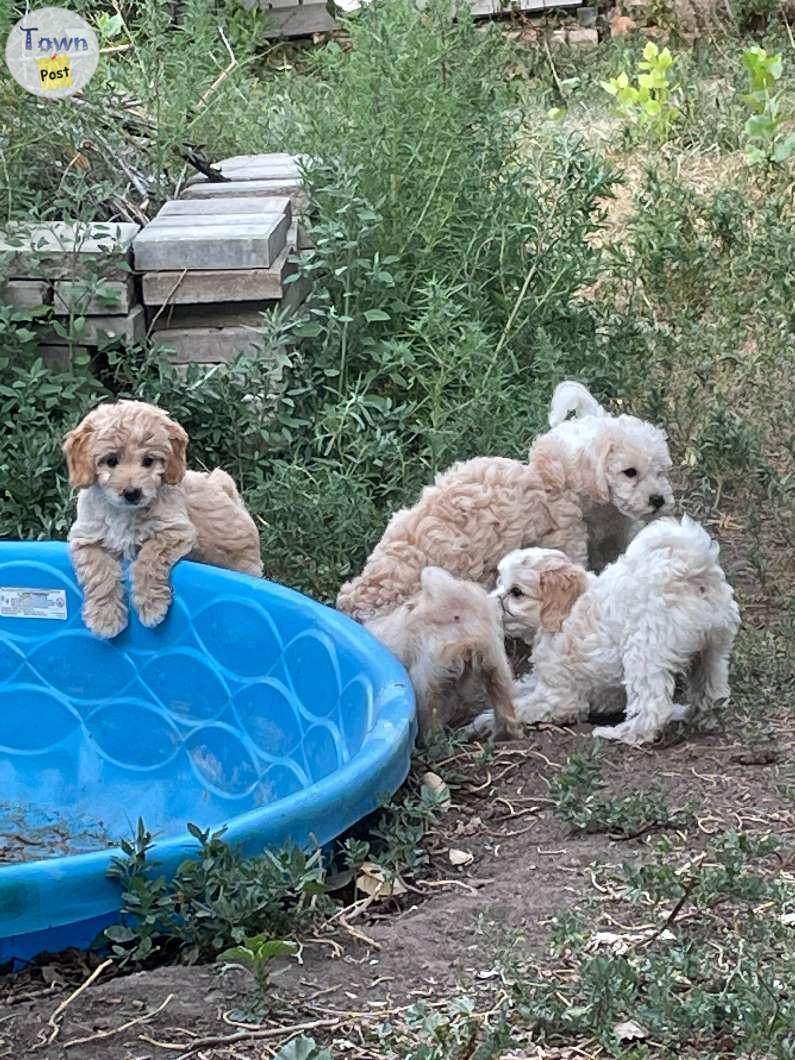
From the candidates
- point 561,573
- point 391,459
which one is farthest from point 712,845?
point 391,459

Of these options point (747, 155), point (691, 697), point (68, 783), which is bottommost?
point (68, 783)

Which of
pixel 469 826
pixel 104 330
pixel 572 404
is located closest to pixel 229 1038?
pixel 469 826

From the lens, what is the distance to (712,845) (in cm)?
382

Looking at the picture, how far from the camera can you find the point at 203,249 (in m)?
6.29

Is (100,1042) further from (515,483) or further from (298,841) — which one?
(515,483)

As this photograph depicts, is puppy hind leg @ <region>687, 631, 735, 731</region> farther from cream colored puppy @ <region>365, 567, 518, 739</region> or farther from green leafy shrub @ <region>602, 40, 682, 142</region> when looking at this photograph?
green leafy shrub @ <region>602, 40, 682, 142</region>

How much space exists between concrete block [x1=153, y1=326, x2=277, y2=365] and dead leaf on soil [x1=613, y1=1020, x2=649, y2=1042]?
3874 millimetres

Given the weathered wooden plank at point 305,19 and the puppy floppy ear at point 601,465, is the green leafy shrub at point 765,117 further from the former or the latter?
the puppy floppy ear at point 601,465

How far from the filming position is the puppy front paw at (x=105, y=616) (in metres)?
5.12

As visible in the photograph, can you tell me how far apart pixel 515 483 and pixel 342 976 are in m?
2.57

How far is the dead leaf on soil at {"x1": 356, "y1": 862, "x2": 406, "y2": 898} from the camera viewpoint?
12.8ft

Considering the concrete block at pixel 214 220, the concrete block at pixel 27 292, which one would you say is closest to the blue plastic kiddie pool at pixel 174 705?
the concrete block at pixel 27 292

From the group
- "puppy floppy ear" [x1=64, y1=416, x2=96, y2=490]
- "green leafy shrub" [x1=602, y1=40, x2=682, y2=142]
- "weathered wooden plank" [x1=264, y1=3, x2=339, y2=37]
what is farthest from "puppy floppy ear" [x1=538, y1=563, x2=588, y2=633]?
"weathered wooden plank" [x1=264, y1=3, x2=339, y2=37]

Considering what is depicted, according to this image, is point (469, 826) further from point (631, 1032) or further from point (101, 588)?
point (101, 588)
